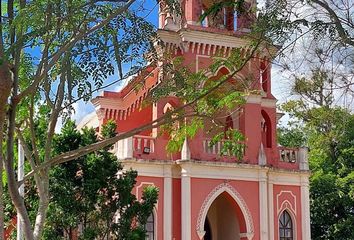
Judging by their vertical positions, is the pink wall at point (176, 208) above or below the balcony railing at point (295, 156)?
below

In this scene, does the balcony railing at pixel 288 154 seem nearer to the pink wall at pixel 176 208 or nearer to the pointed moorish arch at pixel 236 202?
the pointed moorish arch at pixel 236 202

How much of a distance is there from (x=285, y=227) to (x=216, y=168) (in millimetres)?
A: 3379

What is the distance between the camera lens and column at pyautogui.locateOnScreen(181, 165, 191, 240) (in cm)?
2202

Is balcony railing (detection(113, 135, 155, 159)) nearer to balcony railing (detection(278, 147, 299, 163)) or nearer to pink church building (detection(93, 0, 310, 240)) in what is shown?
pink church building (detection(93, 0, 310, 240))

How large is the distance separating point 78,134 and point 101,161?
845 mm

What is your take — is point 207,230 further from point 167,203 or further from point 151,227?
point 151,227

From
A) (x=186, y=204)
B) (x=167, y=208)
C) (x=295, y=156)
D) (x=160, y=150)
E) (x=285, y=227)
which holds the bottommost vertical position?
(x=285, y=227)

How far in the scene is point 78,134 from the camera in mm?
17125

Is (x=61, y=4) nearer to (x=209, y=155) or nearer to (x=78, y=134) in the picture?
(x=78, y=134)

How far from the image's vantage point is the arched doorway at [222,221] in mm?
24291

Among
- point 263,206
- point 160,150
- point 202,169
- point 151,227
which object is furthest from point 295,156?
point 151,227

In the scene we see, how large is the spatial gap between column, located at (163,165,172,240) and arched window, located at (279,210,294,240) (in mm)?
3928

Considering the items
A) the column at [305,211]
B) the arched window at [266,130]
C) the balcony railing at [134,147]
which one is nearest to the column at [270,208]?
the column at [305,211]

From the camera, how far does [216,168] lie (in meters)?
22.7
